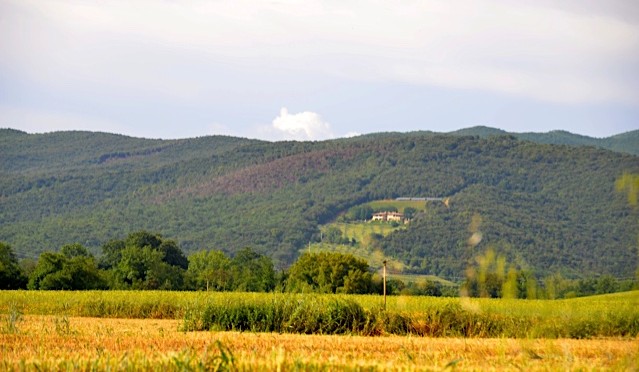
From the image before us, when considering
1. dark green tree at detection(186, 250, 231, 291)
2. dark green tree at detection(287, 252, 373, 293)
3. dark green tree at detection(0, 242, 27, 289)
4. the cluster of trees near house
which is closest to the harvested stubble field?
the cluster of trees near house

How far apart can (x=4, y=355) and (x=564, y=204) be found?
628 feet

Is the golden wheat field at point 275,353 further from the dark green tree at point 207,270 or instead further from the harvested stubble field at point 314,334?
the dark green tree at point 207,270

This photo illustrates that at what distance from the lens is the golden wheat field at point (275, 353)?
44.7ft

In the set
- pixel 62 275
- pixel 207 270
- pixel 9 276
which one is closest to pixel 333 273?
pixel 62 275

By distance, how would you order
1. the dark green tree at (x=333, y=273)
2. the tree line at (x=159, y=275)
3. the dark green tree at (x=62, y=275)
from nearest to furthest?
the dark green tree at (x=333, y=273) < the tree line at (x=159, y=275) < the dark green tree at (x=62, y=275)

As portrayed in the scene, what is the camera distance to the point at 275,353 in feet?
50.8

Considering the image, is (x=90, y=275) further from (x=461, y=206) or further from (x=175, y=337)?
(x=461, y=206)

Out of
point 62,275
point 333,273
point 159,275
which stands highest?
point 62,275

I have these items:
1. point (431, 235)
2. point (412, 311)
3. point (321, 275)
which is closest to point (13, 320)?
point (412, 311)

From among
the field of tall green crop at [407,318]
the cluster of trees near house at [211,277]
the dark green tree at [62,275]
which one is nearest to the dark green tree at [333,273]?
the cluster of trees near house at [211,277]

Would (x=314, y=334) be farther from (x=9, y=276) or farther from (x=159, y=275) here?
(x=159, y=275)

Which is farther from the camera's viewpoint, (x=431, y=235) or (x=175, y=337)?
(x=431, y=235)

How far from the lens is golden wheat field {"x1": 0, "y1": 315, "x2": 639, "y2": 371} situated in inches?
536

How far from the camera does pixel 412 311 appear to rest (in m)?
33.2
